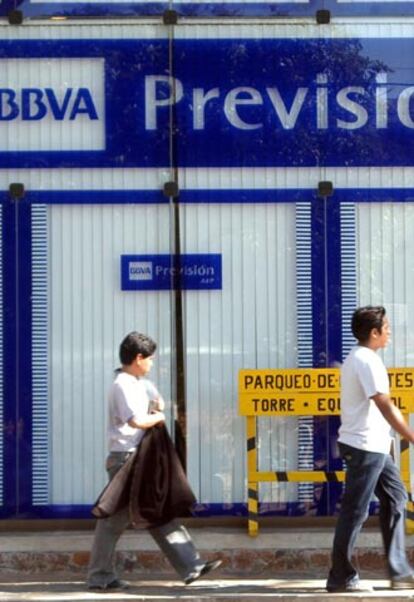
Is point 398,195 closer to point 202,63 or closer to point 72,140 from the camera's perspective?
point 202,63

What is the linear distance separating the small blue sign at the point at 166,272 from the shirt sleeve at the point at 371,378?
73.3 inches

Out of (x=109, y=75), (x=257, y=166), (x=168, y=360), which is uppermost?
(x=109, y=75)

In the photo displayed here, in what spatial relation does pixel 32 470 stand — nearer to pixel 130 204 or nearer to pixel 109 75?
pixel 130 204

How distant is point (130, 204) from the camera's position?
34.9 feet

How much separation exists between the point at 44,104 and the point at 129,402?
2.63 metres

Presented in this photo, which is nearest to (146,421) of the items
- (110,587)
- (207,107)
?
(110,587)

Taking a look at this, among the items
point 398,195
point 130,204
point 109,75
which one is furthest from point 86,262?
point 398,195

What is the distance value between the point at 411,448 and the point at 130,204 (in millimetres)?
2714

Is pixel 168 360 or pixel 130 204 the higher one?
pixel 130 204

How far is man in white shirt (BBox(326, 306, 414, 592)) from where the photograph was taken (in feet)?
29.9

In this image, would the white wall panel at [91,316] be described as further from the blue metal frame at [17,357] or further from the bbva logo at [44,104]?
the bbva logo at [44,104]

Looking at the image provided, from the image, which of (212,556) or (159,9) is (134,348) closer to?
(212,556)

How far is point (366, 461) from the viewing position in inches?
359

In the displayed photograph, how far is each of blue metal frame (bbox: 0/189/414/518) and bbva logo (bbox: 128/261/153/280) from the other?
457mm
